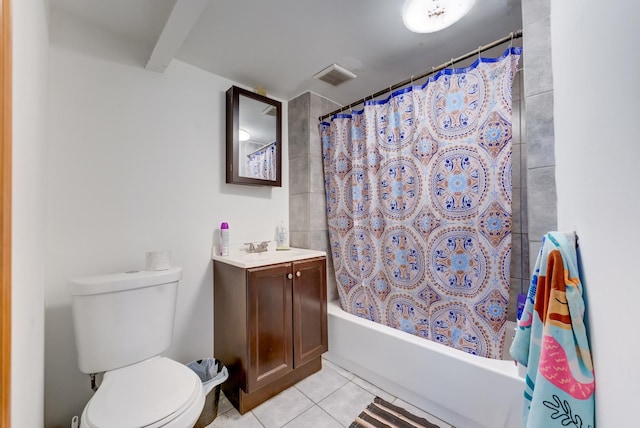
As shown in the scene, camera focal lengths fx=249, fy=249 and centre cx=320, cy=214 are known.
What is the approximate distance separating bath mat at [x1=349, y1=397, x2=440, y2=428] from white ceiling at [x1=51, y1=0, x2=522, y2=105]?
2223 millimetres

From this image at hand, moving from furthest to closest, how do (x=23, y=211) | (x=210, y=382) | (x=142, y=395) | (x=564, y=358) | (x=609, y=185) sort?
1. (x=210, y=382)
2. (x=142, y=395)
3. (x=23, y=211)
4. (x=564, y=358)
5. (x=609, y=185)

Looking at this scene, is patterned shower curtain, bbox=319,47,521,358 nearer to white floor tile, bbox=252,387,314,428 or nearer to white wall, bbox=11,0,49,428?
white floor tile, bbox=252,387,314,428

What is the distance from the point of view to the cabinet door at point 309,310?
169cm

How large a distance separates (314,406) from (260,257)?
100 cm

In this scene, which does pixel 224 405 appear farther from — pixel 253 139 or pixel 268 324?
pixel 253 139

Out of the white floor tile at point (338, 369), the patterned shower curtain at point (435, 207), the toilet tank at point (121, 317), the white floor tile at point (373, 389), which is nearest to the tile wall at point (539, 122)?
the patterned shower curtain at point (435, 207)

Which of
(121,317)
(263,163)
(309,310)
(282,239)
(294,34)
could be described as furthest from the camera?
(282,239)

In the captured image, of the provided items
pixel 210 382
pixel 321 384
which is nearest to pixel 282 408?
pixel 321 384

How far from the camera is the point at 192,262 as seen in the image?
1719 millimetres

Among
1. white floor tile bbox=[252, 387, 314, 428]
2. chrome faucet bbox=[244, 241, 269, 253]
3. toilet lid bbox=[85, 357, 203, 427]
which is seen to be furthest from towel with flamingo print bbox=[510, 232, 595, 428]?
chrome faucet bbox=[244, 241, 269, 253]

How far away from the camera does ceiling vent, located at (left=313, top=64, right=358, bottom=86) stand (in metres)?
1.82

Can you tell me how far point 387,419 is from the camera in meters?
1.39

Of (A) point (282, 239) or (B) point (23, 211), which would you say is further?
(A) point (282, 239)

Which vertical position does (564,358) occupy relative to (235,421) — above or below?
above
